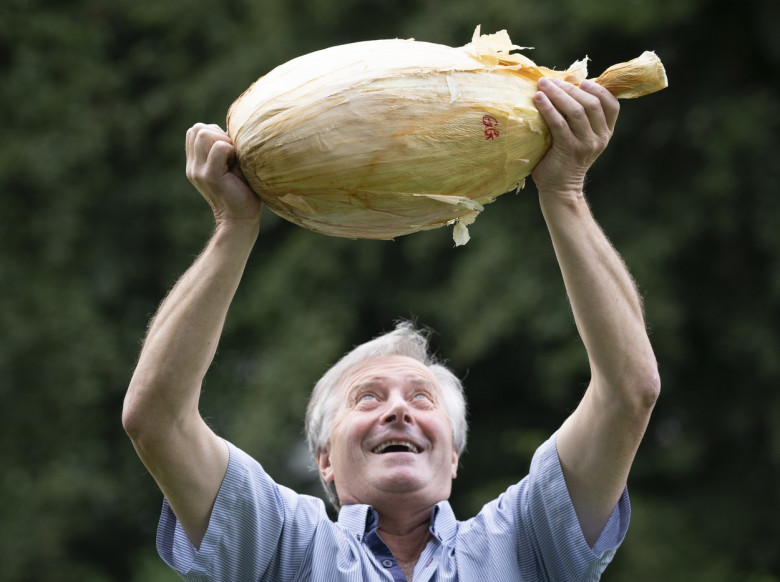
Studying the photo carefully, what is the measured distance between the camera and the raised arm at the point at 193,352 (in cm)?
325

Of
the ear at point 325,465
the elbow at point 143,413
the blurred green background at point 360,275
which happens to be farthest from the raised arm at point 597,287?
the blurred green background at point 360,275

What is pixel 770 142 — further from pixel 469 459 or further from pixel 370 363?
pixel 370 363

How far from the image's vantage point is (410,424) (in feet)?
13.0

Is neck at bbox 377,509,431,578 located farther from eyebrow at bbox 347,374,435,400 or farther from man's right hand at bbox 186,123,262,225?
man's right hand at bbox 186,123,262,225

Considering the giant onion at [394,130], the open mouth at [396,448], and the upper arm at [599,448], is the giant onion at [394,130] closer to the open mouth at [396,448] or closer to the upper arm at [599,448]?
the upper arm at [599,448]

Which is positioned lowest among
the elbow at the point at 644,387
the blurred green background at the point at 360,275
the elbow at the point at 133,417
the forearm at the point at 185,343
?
the blurred green background at the point at 360,275

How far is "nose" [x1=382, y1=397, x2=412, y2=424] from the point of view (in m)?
3.95

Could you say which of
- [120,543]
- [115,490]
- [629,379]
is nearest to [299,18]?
[115,490]

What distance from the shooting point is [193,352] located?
325 centimetres

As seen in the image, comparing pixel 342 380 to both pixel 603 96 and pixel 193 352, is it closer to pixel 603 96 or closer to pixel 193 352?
pixel 193 352

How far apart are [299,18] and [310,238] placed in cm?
232

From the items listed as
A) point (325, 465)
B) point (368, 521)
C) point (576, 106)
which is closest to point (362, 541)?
point (368, 521)

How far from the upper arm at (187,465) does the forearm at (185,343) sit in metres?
0.03

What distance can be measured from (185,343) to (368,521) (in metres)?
0.95
